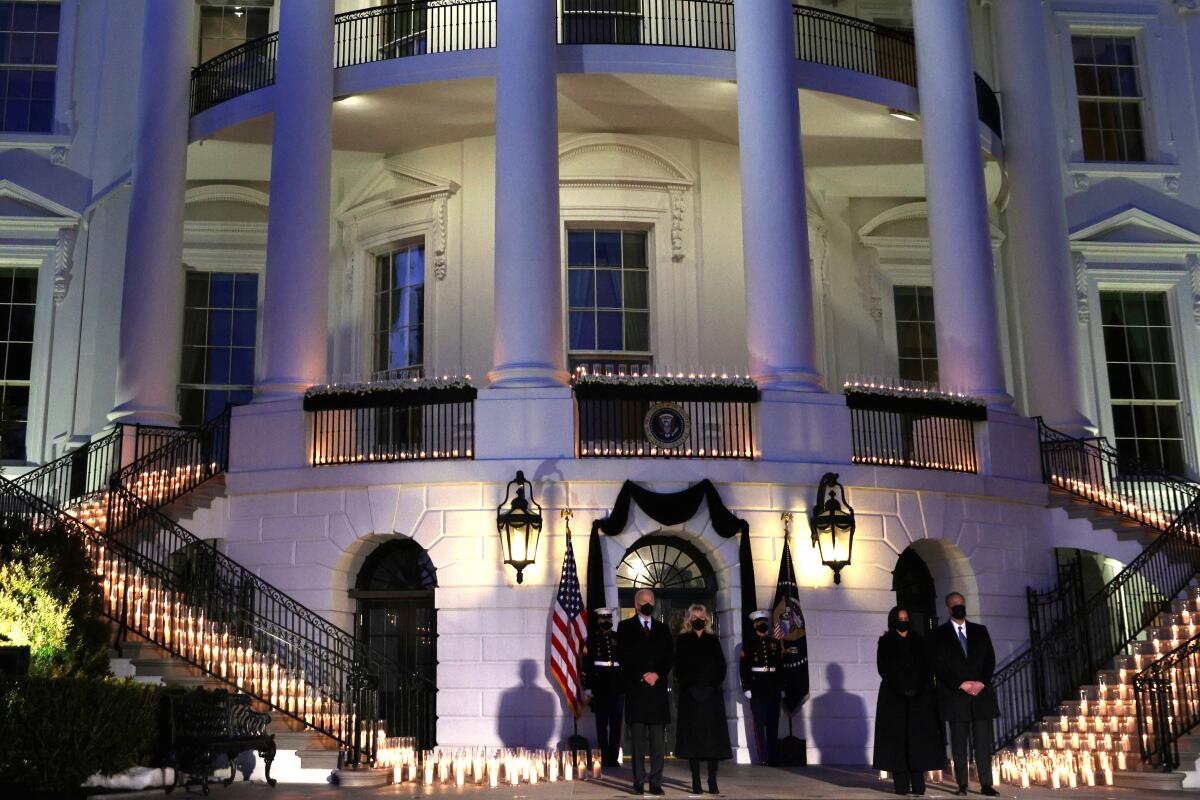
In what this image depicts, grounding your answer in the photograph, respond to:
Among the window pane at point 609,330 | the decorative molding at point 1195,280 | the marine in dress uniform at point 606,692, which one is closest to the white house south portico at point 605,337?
the window pane at point 609,330

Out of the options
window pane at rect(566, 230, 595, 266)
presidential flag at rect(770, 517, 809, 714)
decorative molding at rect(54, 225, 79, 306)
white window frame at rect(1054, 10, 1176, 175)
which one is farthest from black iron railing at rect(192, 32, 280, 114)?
white window frame at rect(1054, 10, 1176, 175)

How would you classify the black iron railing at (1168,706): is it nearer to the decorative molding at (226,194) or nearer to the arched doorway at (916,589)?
the arched doorway at (916,589)

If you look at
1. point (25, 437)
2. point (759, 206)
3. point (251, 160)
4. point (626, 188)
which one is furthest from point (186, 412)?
point (759, 206)

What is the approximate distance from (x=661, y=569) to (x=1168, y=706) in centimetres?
614

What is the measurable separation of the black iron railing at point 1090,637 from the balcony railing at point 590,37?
7.69 m

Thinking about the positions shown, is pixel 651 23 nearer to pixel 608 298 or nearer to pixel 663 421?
pixel 608 298

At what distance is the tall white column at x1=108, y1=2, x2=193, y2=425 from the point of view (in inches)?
835

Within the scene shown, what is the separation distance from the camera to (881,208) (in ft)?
84.8

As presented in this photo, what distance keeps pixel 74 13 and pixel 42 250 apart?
448cm

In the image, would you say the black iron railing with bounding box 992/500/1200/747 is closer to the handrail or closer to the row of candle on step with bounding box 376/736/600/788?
the handrail

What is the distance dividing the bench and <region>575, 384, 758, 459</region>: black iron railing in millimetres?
5538

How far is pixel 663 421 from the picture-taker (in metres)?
18.3

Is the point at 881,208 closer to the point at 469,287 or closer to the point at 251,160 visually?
the point at 469,287

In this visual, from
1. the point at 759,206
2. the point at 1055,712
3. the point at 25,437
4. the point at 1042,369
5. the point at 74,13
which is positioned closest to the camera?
the point at 1055,712
